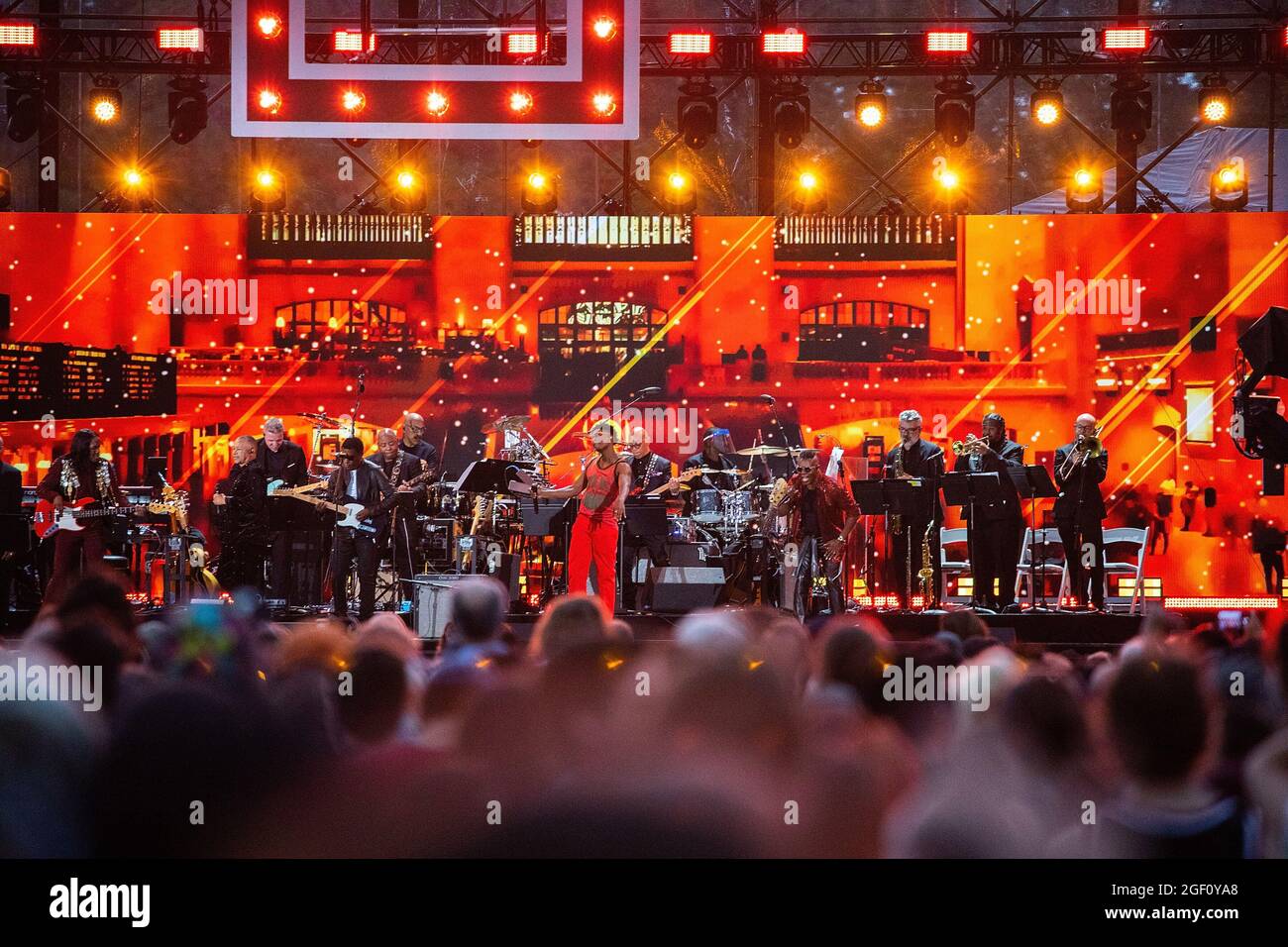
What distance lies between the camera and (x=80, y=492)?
966cm

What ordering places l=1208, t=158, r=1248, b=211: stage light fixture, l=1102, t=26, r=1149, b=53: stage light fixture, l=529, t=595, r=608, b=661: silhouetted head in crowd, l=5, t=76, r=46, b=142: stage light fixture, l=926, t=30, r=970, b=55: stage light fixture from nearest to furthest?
l=529, t=595, r=608, b=661: silhouetted head in crowd < l=1102, t=26, r=1149, b=53: stage light fixture < l=926, t=30, r=970, b=55: stage light fixture < l=5, t=76, r=46, b=142: stage light fixture < l=1208, t=158, r=1248, b=211: stage light fixture

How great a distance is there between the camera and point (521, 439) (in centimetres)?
1146

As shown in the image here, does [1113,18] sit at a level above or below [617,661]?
above

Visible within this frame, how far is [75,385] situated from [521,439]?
4332 millimetres

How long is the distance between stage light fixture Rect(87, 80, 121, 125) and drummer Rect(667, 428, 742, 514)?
6.46 metres

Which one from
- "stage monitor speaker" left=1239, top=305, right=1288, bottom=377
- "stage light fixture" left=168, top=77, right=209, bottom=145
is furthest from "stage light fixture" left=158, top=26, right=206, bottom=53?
"stage monitor speaker" left=1239, top=305, right=1288, bottom=377

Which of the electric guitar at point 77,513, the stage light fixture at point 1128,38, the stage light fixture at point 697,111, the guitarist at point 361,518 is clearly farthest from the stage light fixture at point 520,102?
the stage light fixture at point 1128,38

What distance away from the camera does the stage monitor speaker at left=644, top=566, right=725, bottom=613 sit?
9.74 metres

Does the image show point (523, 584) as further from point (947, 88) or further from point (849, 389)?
point (947, 88)

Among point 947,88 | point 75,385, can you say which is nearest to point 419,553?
point 75,385

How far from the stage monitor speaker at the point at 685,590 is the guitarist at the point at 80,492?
4.31 meters

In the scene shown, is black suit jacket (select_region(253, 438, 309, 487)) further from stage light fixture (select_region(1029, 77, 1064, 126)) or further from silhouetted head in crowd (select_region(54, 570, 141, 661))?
stage light fixture (select_region(1029, 77, 1064, 126))
